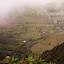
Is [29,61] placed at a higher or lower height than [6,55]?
higher

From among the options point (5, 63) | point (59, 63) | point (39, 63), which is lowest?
point (5, 63)

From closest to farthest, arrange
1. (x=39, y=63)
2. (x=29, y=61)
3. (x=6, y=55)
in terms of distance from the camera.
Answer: (x=29, y=61), (x=39, y=63), (x=6, y=55)

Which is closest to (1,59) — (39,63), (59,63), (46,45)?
(46,45)

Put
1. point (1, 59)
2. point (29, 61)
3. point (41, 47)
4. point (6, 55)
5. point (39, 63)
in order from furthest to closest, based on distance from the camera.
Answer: point (41, 47)
point (6, 55)
point (1, 59)
point (39, 63)
point (29, 61)

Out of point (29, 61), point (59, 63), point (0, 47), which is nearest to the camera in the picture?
point (29, 61)

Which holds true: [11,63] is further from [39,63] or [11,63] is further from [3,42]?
[3,42]

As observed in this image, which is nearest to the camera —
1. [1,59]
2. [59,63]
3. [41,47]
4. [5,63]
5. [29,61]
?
[29,61]

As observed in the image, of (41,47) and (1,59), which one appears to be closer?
(1,59)

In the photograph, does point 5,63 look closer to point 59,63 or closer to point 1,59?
point 1,59

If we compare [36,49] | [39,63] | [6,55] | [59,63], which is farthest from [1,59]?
[39,63]
